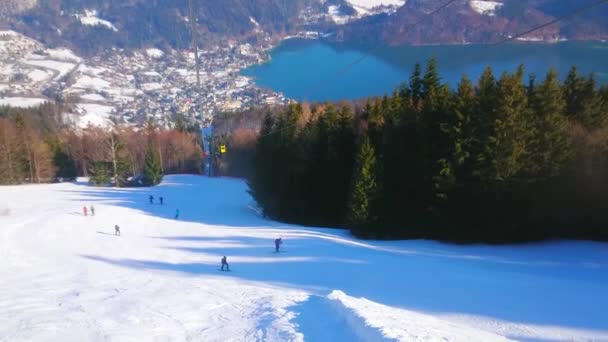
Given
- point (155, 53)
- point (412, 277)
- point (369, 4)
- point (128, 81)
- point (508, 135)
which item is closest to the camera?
point (412, 277)

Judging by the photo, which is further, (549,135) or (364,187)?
(364,187)

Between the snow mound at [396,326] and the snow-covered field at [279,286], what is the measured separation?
40mm

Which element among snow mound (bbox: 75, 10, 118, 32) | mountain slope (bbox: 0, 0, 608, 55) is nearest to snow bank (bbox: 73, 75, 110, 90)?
mountain slope (bbox: 0, 0, 608, 55)

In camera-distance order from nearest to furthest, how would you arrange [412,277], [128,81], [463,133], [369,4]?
[412,277] < [463,133] < [369,4] < [128,81]

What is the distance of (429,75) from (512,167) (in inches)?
386

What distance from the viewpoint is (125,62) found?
16125 centimetres

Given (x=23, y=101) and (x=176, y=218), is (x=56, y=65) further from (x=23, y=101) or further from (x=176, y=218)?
(x=176, y=218)

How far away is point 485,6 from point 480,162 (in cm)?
3880

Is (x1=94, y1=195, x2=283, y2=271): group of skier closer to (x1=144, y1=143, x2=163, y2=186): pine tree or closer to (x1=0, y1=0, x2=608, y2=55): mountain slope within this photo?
(x1=144, y1=143, x2=163, y2=186): pine tree

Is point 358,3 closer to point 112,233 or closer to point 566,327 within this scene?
point 112,233

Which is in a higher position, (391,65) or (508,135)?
(391,65)

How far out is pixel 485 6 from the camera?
2002 inches

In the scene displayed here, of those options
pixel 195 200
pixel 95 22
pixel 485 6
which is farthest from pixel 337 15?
pixel 95 22

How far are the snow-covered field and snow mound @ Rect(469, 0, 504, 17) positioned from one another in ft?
123
